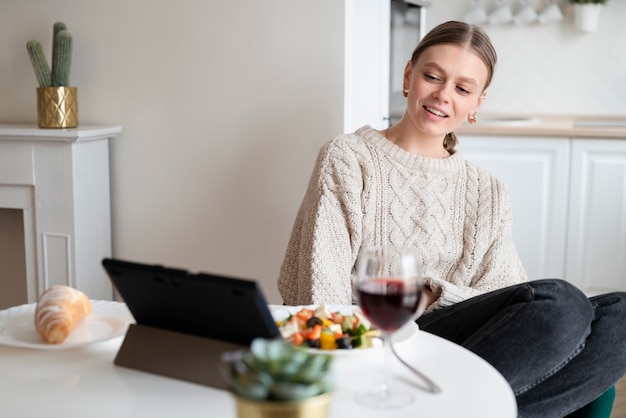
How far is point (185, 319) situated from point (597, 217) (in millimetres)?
2613

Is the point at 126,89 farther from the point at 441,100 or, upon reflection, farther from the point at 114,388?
the point at 114,388

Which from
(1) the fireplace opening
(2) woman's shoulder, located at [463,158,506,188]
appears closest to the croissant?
(2) woman's shoulder, located at [463,158,506,188]

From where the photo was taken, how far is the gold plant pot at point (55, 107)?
248 cm

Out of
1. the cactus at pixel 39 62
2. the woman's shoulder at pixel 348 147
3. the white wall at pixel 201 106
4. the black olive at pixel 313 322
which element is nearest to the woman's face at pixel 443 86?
the woman's shoulder at pixel 348 147

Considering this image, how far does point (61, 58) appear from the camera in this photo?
2463mm

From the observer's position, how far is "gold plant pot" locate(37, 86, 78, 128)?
2.48 m

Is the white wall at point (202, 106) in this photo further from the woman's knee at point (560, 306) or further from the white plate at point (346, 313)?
the white plate at point (346, 313)

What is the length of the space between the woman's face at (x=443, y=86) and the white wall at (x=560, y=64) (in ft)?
6.70

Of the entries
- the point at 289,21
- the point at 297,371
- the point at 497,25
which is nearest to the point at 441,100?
Result: the point at 289,21

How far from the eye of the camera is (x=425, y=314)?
1.87 metres

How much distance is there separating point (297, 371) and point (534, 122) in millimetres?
3131

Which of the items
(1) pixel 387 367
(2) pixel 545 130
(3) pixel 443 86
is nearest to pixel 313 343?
(1) pixel 387 367

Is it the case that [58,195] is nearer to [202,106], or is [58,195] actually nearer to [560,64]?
[202,106]

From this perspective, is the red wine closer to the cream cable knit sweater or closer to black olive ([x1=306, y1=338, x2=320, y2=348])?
black olive ([x1=306, y1=338, x2=320, y2=348])
